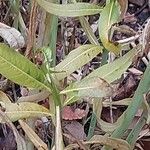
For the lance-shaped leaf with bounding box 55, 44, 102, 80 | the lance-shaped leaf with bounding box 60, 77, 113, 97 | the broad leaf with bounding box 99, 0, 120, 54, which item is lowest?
the lance-shaped leaf with bounding box 60, 77, 113, 97

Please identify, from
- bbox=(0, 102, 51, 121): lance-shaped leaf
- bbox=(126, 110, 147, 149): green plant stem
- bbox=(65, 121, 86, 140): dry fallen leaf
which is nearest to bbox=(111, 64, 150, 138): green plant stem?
bbox=(126, 110, 147, 149): green plant stem

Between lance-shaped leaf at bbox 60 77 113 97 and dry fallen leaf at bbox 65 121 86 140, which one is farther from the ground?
lance-shaped leaf at bbox 60 77 113 97

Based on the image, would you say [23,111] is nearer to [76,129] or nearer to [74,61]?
[74,61]

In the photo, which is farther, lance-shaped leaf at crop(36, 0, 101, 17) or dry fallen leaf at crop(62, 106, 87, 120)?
dry fallen leaf at crop(62, 106, 87, 120)

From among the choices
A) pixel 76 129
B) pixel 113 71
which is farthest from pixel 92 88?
pixel 76 129

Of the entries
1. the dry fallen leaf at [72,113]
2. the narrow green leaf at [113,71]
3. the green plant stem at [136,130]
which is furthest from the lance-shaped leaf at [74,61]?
the dry fallen leaf at [72,113]

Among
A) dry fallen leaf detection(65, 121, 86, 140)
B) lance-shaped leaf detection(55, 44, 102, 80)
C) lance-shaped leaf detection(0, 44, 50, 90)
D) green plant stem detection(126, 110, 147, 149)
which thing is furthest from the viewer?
dry fallen leaf detection(65, 121, 86, 140)

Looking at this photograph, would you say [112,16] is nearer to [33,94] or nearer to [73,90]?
[73,90]

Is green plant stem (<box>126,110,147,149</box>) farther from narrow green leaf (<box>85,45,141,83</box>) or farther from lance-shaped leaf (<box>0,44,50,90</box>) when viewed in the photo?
lance-shaped leaf (<box>0,44,50,90</box>)
